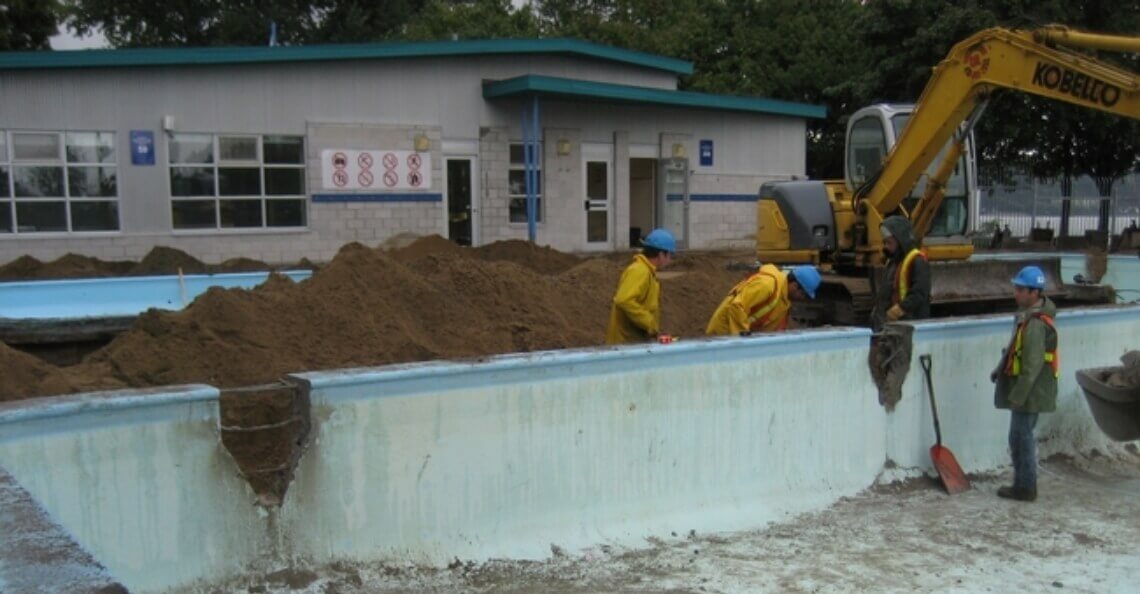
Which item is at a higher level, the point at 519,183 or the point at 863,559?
the point at 519,183

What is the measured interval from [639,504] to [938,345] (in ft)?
9.85

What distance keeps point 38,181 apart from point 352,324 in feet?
38.3

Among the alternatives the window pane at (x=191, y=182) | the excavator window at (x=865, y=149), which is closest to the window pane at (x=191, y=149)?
the window pane at (x=191, y=182)

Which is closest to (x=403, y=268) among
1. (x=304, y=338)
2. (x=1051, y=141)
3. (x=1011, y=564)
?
(x=304, y=338)

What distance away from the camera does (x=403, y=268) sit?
34.0 feet

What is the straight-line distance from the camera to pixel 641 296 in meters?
7.11

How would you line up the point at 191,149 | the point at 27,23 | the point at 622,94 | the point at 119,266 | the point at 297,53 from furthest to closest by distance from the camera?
1. the point at 27,23
2. the point at 622,94
3. the point at 297,53
4. the point at 191,149
5. the point at 119,266

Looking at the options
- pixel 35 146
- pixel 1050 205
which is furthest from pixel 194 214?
pixel 1050 205

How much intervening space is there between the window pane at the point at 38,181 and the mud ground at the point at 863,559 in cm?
1559

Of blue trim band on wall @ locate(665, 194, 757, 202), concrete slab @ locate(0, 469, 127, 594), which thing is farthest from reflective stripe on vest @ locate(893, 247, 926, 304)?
blue trim band on wall @ locate(665, 194, 757, 202)

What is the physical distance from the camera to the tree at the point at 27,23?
86.6 feet

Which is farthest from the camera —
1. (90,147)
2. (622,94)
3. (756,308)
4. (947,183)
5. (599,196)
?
(599,196)

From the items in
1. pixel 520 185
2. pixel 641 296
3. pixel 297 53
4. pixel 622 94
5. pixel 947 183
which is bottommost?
pixel 641 296

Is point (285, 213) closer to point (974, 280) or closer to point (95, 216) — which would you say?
point (95, 216)
